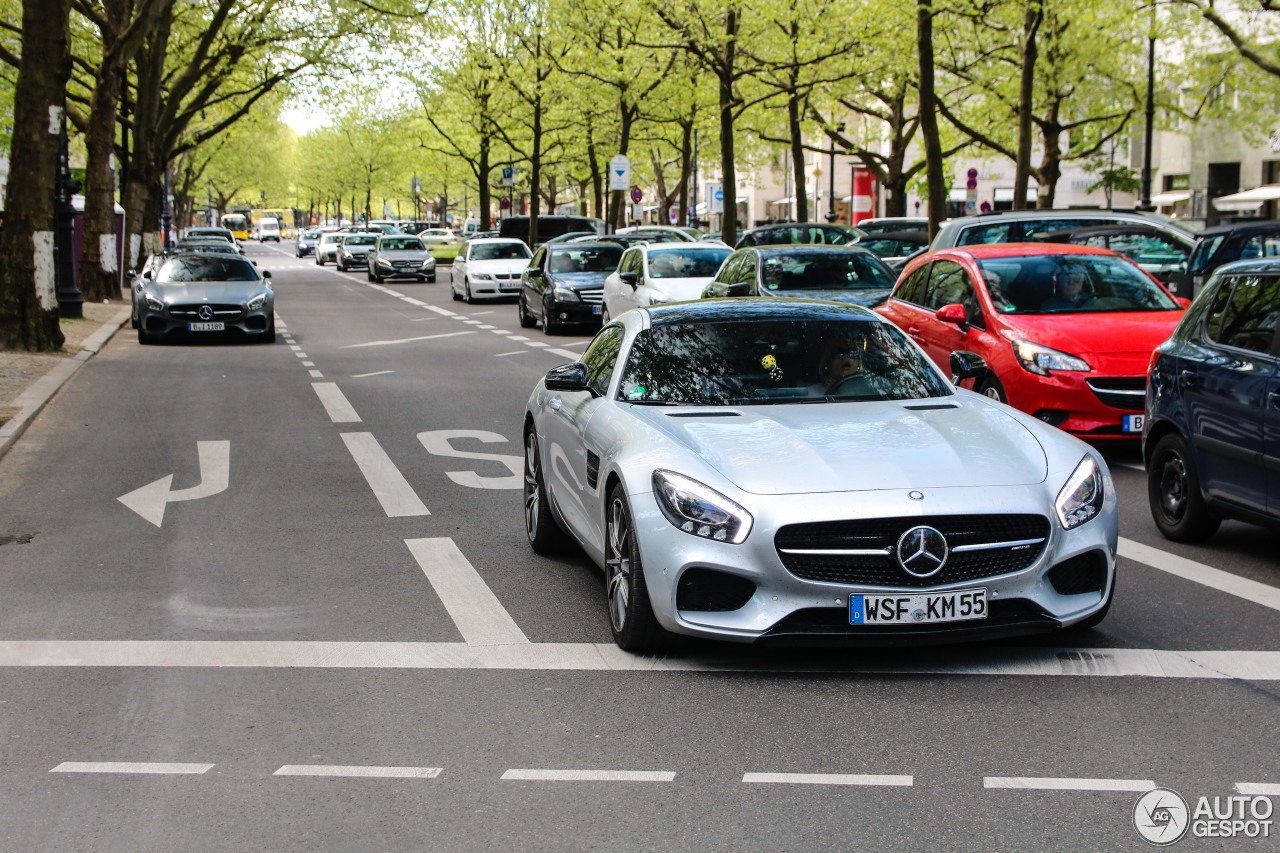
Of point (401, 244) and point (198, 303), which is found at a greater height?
point (401, 244)

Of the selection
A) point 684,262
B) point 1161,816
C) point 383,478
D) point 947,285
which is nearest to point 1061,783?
point 1161,816

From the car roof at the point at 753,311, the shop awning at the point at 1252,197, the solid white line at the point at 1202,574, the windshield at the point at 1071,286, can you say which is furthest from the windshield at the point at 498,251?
the car roof at the point at 753,311

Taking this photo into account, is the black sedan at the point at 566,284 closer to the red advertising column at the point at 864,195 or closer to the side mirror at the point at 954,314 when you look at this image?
the side mirror at the point at 954,314

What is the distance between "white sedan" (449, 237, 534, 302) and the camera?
38875 millimetres

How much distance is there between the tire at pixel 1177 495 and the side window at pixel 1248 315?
2.08ft

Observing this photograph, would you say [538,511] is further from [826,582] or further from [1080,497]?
[1080,497]

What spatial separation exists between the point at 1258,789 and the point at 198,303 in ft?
71.7

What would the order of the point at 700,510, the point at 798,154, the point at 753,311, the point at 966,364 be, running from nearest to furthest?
the point at 700,510, the point at 753,311, the point at 966,364, the point at 798,154

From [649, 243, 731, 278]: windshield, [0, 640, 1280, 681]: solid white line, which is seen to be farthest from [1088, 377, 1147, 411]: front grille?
[649, 243, 731, 278]: windshield

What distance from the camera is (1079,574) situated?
20.3 ft

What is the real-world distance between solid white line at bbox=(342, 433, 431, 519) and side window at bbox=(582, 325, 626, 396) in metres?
2.17

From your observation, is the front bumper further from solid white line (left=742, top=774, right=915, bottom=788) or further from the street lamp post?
the street lamp post

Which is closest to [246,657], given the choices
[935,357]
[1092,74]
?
[935,357]

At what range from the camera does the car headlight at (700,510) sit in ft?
19.4
